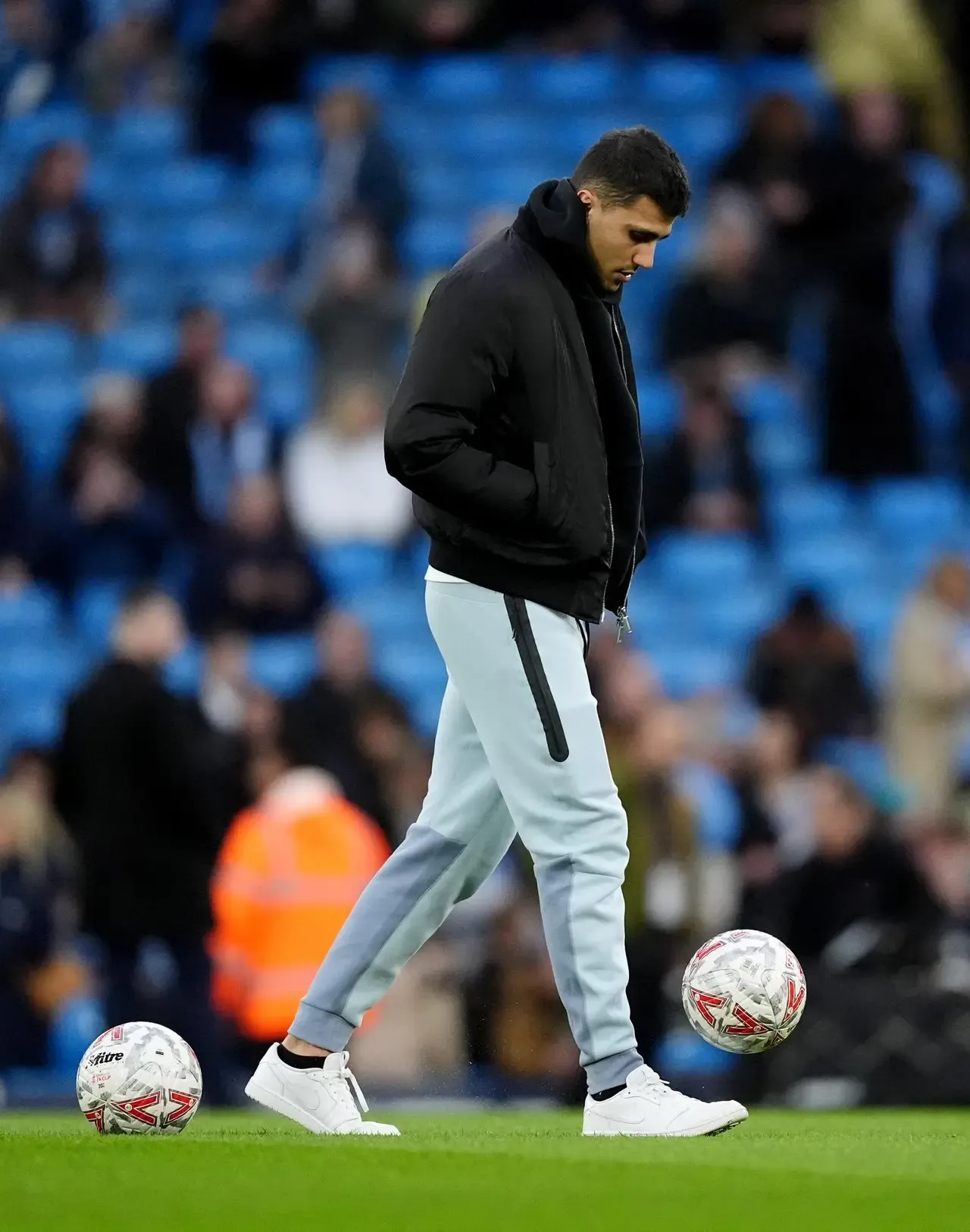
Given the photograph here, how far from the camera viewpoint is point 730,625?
Result: 578 inches

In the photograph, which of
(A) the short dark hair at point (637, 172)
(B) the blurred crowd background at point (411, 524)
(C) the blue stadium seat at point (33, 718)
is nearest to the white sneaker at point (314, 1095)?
(A) the short dark hair at point (637, 172)

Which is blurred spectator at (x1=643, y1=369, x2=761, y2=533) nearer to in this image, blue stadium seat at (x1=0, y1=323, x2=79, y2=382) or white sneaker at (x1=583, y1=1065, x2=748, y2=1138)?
blue stadium seat at (x1=0, y1=323, x2=79, y2=382)

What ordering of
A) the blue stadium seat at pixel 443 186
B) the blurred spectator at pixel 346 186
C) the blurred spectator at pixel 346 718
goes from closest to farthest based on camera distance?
the blurred spectator at pixel 346 718 → the blurred spectator at pixel 346 186 → the blue stadium seat at pixel 443 186

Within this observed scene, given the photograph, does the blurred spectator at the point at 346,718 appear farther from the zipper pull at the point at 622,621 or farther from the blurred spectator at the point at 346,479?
the zipper pull at the point at 622,621

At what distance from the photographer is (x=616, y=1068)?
215 inches

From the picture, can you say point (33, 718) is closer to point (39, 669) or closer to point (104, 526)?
point (39, 669)

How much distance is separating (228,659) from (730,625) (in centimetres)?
326

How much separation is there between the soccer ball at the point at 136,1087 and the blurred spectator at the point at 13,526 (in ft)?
30.4

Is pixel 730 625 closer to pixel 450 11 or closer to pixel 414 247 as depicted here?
pixel 414 247

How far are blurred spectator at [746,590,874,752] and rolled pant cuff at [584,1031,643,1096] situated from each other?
292 inches

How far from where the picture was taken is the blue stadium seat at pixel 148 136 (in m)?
18.2

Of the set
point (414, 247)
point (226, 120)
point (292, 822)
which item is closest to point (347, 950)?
point (292, 822)

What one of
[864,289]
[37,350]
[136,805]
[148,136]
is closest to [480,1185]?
[136,805]

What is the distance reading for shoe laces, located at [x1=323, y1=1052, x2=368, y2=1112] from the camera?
576cm
